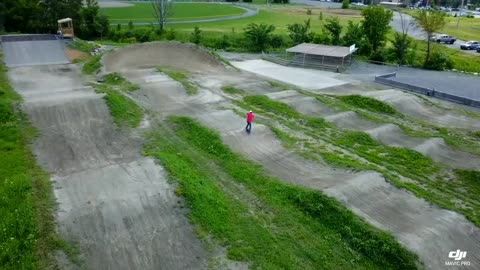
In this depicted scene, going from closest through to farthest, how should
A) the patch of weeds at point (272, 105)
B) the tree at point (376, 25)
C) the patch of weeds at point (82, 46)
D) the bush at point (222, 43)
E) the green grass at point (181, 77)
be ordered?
1. the patch of weeds at point (272, 105)
2. the green grass at point (181, 77)
3. the patch of weeds at point (82, 46)
4. the tree at point (376, 25)
5. the bush at point (222, 43)

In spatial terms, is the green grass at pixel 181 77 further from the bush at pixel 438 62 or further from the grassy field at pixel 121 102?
the bush at pixel 438 62

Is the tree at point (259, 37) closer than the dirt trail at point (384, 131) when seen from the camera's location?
No

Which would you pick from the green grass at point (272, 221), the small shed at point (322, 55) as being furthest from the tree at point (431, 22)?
the green grass at point (272, 221)

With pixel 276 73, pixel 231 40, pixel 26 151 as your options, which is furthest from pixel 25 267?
pixel 231 40

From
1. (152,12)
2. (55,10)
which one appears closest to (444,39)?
(152,12)

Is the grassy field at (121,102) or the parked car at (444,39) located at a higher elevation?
the parked car at (444,39)

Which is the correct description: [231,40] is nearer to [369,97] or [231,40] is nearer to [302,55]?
[302,55]
